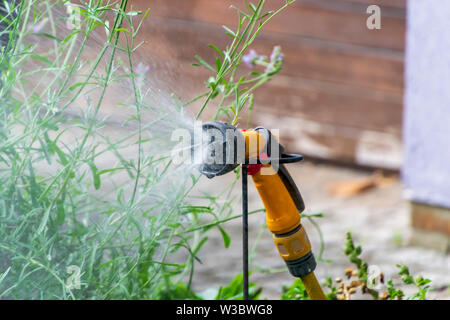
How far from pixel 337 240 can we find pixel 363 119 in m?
0.90

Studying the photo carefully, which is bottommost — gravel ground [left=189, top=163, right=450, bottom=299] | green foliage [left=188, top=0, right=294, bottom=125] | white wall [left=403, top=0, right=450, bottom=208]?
gravel ground [left=189, top=163, right=450, bottom=299]

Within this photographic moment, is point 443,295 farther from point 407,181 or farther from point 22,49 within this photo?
point 22,49

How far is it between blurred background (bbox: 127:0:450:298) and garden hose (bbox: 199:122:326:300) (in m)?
1.06

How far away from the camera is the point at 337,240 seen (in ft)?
9.68

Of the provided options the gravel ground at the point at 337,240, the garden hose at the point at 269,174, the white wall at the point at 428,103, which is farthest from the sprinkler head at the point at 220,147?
the white wall at the point at 428,103

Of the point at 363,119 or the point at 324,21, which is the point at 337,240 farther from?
the point at 324,21

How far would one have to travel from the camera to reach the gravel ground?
99.1 inches

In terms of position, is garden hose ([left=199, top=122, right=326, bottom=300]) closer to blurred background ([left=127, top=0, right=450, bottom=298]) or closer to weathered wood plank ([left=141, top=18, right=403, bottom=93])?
blurred background ([left=127, top=0, right=450, bottom=298])

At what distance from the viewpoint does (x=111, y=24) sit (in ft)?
4.50

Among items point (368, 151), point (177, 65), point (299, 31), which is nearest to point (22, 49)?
point (177, 65)

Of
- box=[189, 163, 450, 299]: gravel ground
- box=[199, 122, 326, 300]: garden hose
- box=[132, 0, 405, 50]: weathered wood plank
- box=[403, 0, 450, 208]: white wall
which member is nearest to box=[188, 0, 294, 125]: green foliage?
box=[199, 122, 326, 300]: garden hose

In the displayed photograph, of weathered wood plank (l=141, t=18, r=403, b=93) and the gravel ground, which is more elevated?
weathered wood plank (l=141, t=18, r=403, b=93)

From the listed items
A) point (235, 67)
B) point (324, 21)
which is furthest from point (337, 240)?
point (235, 67)

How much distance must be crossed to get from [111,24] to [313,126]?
2.49 metres
